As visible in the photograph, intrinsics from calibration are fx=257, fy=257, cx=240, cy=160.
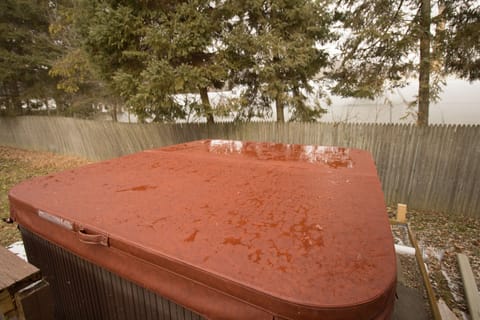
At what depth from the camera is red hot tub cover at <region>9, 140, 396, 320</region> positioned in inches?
30.8

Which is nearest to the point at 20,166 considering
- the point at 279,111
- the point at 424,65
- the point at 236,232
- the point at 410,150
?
the point at 279,111

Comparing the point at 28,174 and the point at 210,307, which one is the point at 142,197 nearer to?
the point at 210,307

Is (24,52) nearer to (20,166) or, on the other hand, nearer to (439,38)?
(20,166)

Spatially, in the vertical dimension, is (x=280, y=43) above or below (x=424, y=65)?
above

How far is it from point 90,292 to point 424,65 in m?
6.58

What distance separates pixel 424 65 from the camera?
17.3ft

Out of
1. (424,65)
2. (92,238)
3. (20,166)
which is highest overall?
(424,65)

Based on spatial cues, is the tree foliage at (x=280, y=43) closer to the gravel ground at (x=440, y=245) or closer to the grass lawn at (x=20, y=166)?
the gravel ground at (x=440, y=245)

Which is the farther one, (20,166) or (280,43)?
(20,166)

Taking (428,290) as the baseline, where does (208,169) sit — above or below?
above

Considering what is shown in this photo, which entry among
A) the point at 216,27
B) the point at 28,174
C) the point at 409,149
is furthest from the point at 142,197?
the point at 28,174

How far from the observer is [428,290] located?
84.5 inches

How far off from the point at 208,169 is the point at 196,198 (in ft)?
1.88

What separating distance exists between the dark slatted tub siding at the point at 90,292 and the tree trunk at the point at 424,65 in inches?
230
